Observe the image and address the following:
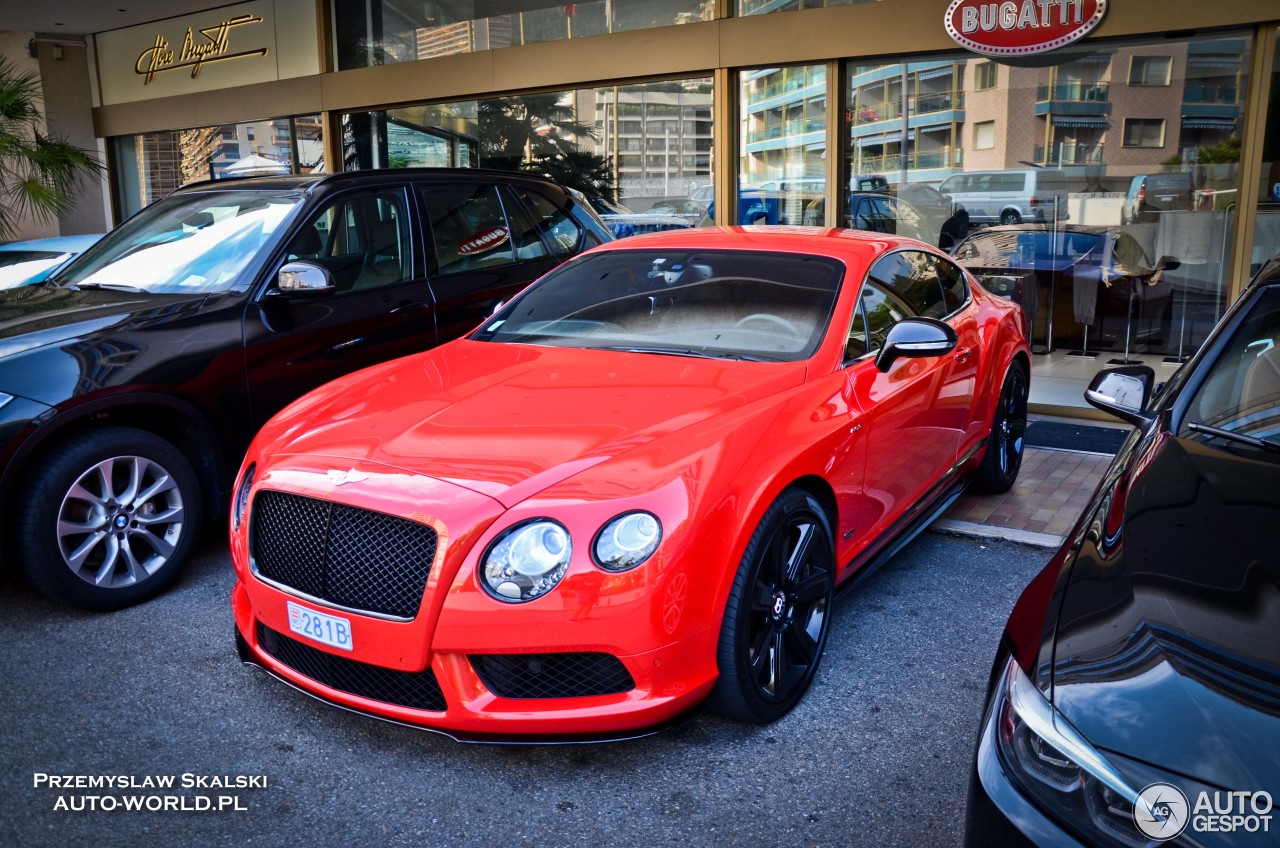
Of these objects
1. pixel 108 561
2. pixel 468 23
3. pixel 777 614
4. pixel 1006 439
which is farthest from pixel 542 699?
pixel 468 23

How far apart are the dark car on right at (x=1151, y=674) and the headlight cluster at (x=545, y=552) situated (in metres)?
0.96

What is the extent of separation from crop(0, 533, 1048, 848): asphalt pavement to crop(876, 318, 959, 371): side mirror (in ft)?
3.55

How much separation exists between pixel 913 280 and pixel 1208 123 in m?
3.73

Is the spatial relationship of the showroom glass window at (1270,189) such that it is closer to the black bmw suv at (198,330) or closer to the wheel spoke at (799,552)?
the black bmw suv at (198,330)

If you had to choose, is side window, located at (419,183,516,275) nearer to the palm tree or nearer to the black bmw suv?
the black bmw suv

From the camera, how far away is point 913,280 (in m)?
4.73

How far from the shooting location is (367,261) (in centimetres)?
552

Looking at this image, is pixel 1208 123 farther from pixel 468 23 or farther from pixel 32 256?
pixel 32 256

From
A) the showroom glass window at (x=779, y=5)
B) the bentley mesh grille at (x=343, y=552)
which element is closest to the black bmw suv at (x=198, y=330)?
the bentley mesh grille at (x=343, y=552)

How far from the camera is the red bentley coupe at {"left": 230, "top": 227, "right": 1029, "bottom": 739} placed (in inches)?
111

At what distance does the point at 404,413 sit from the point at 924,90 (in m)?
5.84

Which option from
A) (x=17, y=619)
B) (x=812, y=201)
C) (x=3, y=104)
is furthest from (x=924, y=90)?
(x=3, y=104)
